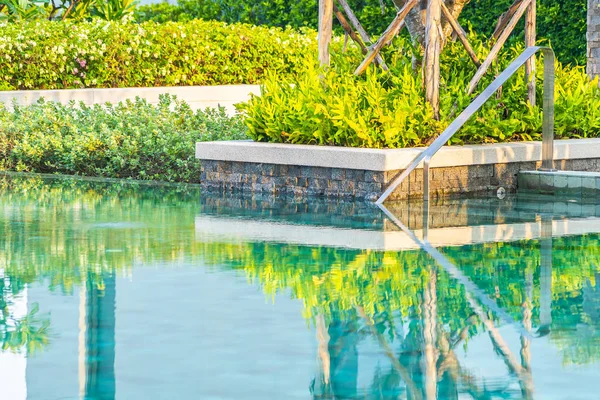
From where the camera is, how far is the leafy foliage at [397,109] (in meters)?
11.4

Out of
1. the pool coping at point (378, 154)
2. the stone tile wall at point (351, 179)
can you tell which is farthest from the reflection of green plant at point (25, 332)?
the stone tile wall at point (351, 179)

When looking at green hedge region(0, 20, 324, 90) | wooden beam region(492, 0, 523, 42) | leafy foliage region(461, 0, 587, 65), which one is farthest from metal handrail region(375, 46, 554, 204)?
leafy foliage region(461, 0, 587, 65)

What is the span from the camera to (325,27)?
12.5m

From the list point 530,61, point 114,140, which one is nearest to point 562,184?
point 530,61

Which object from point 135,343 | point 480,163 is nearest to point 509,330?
point 135,343

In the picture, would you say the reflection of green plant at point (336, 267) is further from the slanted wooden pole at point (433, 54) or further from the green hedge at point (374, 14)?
the green hedge at point (374, 14)

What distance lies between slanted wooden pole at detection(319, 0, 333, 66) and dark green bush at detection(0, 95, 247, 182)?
75.5 inches

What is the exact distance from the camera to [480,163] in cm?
1158

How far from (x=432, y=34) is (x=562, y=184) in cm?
189

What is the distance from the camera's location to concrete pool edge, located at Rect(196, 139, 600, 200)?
11.0 meters

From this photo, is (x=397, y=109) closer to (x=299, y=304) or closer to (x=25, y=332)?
(x=299, y=304)

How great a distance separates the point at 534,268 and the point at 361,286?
1284 mm

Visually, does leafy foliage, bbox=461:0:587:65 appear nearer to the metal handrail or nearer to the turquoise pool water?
the metal handrail

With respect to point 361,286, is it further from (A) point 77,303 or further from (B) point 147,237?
(B) point 147,237
